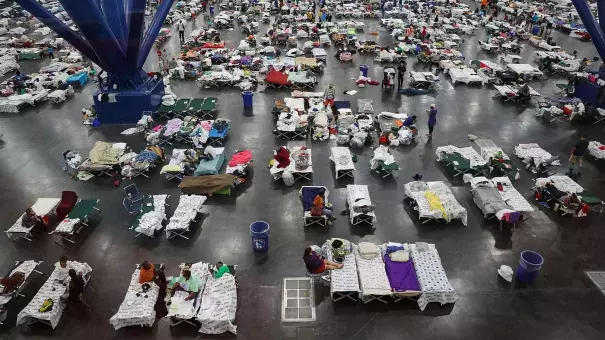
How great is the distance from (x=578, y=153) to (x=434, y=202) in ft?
22.4

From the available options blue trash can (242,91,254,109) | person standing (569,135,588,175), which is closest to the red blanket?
blue trash can (242,91,254,109)

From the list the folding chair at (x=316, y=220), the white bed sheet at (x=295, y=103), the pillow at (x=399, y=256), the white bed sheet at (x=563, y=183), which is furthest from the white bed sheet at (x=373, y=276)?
the white bed sheet at (x=295, y=103)

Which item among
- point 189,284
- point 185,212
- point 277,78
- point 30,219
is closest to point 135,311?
point 189,284

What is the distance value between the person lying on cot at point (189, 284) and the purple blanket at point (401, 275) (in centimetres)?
500

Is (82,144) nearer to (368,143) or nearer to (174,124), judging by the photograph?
(174,124)

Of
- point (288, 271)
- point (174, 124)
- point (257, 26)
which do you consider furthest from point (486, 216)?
point (257, 26)

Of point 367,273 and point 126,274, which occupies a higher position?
point 367,273

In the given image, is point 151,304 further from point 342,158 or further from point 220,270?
point 342,158

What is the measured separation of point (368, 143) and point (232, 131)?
6543 mm

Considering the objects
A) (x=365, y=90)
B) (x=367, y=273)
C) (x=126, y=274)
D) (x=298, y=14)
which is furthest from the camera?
(x=298, y=14)

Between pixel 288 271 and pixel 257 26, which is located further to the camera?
pixel 257 26

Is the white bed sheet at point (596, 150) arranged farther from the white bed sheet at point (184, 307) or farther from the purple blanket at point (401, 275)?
the white bed sheet at point (184, 307)

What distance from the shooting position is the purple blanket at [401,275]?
998cm

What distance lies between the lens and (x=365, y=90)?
77.4 feet
